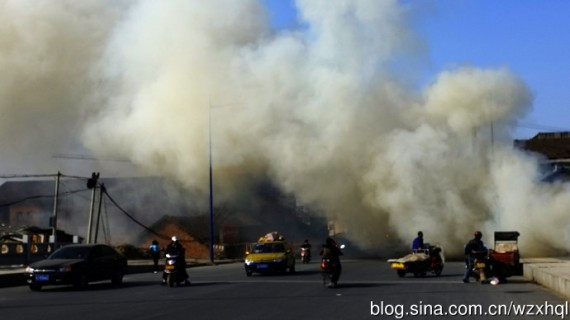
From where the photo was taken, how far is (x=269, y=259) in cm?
2562

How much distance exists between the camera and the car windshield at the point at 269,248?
2659 centimetres

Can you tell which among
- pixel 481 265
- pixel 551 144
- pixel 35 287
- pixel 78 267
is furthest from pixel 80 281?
pixel 551 144

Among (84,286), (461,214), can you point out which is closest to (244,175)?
(461,214)

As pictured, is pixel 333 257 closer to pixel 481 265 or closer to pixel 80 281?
pixel 481 265

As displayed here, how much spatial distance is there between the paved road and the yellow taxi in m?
3.31

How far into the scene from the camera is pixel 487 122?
39281 mm

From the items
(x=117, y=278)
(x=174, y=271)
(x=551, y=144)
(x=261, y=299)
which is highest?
(x=551, y=144)

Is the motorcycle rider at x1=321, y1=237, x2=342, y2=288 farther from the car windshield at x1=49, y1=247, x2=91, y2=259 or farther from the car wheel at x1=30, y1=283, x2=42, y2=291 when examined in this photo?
the car wheel at x1=30, y1=283, x2=42, y2=291

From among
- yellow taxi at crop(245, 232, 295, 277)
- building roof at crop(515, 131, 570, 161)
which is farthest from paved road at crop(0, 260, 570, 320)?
building roof at crop(515, 131, 570, 161)

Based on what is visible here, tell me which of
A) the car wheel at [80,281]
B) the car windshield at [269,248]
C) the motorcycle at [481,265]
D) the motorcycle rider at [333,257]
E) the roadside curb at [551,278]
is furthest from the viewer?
the car windshield at [269,248]

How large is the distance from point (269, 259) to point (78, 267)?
289 inches

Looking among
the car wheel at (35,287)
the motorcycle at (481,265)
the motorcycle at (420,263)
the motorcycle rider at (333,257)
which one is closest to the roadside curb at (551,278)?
the motorcycle at (481,265)

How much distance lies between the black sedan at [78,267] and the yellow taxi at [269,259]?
4.67 meters

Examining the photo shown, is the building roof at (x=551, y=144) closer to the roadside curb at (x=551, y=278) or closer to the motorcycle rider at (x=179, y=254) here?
the roadside curb at (x=551, y=278)
